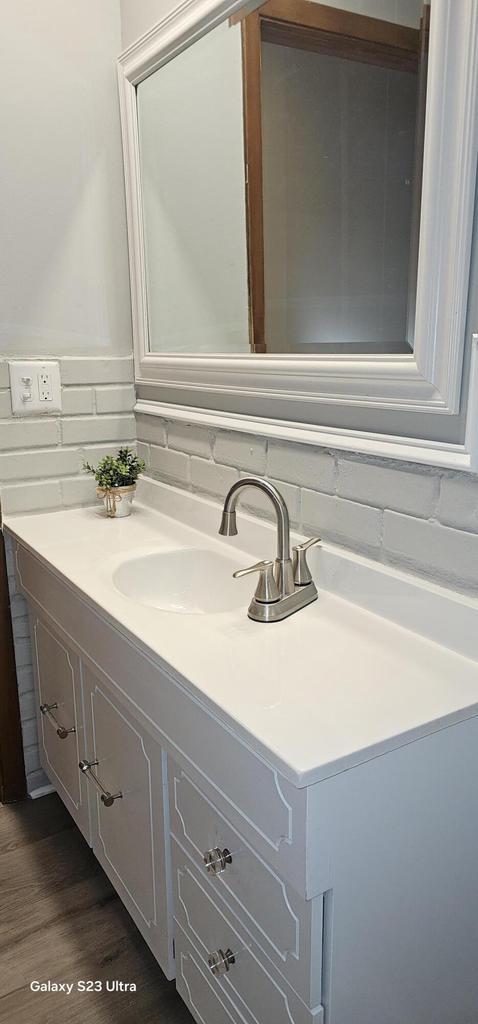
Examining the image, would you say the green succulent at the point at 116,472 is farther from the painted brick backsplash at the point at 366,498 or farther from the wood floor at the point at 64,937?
the wood floor at the point at 64,937

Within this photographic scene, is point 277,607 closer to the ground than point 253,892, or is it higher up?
higher up

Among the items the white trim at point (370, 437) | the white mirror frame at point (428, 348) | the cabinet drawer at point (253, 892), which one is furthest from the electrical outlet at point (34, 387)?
the cabinet drawer at point (253, 892)

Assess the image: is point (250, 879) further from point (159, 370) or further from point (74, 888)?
point (159, 370)

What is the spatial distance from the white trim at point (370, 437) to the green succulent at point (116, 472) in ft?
0.69

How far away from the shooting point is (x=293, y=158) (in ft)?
3.80

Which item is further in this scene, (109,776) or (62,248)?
(62,248)

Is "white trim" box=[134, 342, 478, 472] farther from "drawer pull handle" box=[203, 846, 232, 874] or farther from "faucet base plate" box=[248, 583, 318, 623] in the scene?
"drawer pull handle" box=[203, 846, 232, 874]

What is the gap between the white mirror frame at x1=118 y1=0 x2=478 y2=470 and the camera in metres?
0.81

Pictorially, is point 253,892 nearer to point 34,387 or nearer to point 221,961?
point 221,961

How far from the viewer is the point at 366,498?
1075 mm

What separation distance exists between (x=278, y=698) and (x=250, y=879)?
0.25m

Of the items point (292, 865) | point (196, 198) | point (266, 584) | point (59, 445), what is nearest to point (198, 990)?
point (292, 865)

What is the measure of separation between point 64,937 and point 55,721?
422mm

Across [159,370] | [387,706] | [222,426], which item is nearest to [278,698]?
[387,706]
